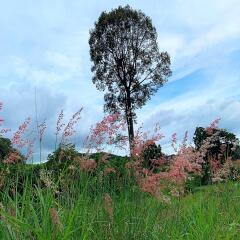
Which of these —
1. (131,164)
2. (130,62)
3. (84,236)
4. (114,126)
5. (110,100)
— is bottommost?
(84,236)

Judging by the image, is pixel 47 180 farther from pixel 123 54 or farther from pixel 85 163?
pixel 123 54

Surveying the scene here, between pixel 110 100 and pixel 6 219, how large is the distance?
35.1m

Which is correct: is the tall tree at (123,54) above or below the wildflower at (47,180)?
above

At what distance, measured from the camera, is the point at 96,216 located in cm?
489

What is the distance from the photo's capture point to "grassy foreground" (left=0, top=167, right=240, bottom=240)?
13.8ft

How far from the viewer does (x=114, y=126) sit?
16.7ft

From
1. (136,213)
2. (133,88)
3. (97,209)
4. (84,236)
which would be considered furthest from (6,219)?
(133,88)

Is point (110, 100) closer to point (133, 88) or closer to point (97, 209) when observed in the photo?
point (133, 88)

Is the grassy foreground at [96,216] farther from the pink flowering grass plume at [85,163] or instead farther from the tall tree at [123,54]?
the tall tree at [123,54]

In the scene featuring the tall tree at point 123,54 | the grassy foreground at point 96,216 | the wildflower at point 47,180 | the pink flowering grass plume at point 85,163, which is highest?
the tall tree at point 123,54

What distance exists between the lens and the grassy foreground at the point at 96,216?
13.8 feet


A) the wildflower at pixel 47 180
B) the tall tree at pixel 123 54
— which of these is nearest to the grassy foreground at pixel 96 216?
the wildflower at pixel 47 180

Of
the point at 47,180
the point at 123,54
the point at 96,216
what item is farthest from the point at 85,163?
the point at 123,54

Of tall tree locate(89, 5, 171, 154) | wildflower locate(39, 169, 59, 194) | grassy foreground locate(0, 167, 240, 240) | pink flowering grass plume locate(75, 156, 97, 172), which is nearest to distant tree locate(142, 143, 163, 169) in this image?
grassy foreground locate(0, 167, 240, 240)
